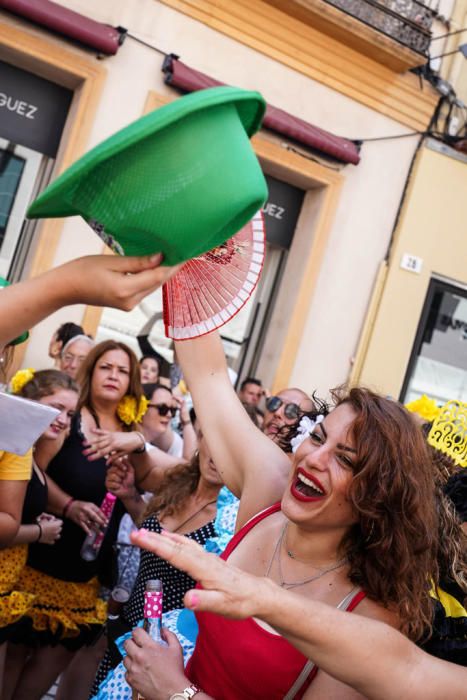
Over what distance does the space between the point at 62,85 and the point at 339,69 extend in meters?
2.82

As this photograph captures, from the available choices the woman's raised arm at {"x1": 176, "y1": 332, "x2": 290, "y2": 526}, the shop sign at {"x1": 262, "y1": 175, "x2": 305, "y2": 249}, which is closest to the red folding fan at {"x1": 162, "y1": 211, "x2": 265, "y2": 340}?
the woman's raised arm at {"x1": 176, "y1": 332, "x2": 290, "y2": 526}

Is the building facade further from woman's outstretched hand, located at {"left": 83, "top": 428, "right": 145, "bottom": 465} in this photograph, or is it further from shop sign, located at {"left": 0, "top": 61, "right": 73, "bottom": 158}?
woman's outstretched hand, located at {"left": 83, "top": 428, "right": 145, "bottom": 465}

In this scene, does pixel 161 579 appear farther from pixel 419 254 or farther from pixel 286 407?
pixel 419 254

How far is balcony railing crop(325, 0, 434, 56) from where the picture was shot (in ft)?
28.9

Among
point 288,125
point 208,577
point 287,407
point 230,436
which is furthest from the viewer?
point 288,125

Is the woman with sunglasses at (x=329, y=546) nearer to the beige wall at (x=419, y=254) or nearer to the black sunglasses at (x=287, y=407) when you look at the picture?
the black sunglasses at (x=287, y=407)

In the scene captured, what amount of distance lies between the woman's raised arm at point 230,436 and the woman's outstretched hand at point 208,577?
30.1 inches

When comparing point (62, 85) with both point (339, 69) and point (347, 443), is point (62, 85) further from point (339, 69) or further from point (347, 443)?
point (347, 443)

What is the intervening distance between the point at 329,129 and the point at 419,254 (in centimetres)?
163

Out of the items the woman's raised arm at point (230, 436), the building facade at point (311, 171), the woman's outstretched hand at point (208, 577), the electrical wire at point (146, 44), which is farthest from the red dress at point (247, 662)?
the electrical wire at point (146, 44)

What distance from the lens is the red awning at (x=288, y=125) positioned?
789cm

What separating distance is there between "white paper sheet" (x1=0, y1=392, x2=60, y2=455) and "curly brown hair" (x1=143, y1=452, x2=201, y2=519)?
1.32 m

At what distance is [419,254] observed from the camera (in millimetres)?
9266

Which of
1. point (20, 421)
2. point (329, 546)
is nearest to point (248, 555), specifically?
point (329, 546)
